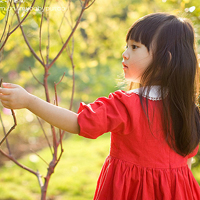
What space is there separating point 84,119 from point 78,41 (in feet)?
8.01

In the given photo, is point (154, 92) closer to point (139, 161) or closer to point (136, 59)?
point (136, 59)

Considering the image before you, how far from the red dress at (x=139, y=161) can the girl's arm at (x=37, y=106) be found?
0.15 metres

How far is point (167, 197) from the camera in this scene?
1.08 meters

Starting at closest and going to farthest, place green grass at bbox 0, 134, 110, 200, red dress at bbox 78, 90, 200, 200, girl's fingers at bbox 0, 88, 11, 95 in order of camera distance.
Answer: girl's fingers at bbox 0, 88, 11, 95 → red dress at bbox 78, 90, 200, 200 → green grass at bbox 0, 134, 110, 200

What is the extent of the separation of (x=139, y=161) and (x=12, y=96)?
583 millimetres

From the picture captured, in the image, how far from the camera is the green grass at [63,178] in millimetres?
3086

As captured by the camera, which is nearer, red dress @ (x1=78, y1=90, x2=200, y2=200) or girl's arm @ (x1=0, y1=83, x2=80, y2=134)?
girl's arm @ (x1=0, y1=83, x2=80, y2=134)

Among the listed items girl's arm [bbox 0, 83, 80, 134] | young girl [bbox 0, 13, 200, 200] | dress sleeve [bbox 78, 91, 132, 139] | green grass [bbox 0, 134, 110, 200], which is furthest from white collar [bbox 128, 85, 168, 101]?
green grass [bbox 0, 134, 110, 200]

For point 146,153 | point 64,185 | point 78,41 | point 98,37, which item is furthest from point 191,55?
point 98,37

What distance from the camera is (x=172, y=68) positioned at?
1097mm

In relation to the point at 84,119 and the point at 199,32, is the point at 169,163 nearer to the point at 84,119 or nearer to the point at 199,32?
the point at 84,119

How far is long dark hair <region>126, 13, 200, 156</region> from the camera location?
1.10m

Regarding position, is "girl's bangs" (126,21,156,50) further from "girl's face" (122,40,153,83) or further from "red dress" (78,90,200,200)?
"red dress" (78,90,200,200)

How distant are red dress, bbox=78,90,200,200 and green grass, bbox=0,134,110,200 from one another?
205cm
